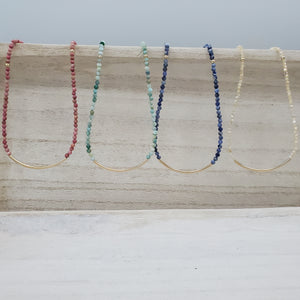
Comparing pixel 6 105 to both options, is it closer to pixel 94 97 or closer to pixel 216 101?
pixel 94 97

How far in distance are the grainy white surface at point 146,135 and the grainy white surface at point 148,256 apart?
7 centimetres

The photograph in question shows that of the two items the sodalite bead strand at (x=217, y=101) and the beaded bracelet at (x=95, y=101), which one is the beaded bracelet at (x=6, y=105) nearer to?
the beaded bracelet at (x=95, y=101)

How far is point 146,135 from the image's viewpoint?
0.47 metres

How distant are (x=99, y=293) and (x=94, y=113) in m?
0.19

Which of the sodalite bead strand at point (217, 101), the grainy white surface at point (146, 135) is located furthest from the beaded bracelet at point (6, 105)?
the sodalite bead strand at point (217, 101)

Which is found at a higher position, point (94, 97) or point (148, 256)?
point (94, 97)

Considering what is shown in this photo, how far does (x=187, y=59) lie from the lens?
0.44 metres

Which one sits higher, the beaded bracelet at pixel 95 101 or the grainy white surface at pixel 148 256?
the beaded bracelet at pixel 95 101

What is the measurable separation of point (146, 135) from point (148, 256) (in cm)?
14

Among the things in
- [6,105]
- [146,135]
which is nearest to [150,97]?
[146,135]

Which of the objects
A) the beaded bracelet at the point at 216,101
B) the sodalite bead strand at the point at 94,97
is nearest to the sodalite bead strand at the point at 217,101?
the beaded bracelet at the point at 216,101

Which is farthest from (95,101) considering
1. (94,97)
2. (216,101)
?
(216,101)

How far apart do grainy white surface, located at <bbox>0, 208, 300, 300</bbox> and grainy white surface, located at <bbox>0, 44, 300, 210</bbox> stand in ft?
0.21

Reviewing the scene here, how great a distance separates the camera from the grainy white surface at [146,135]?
1.50 ft
